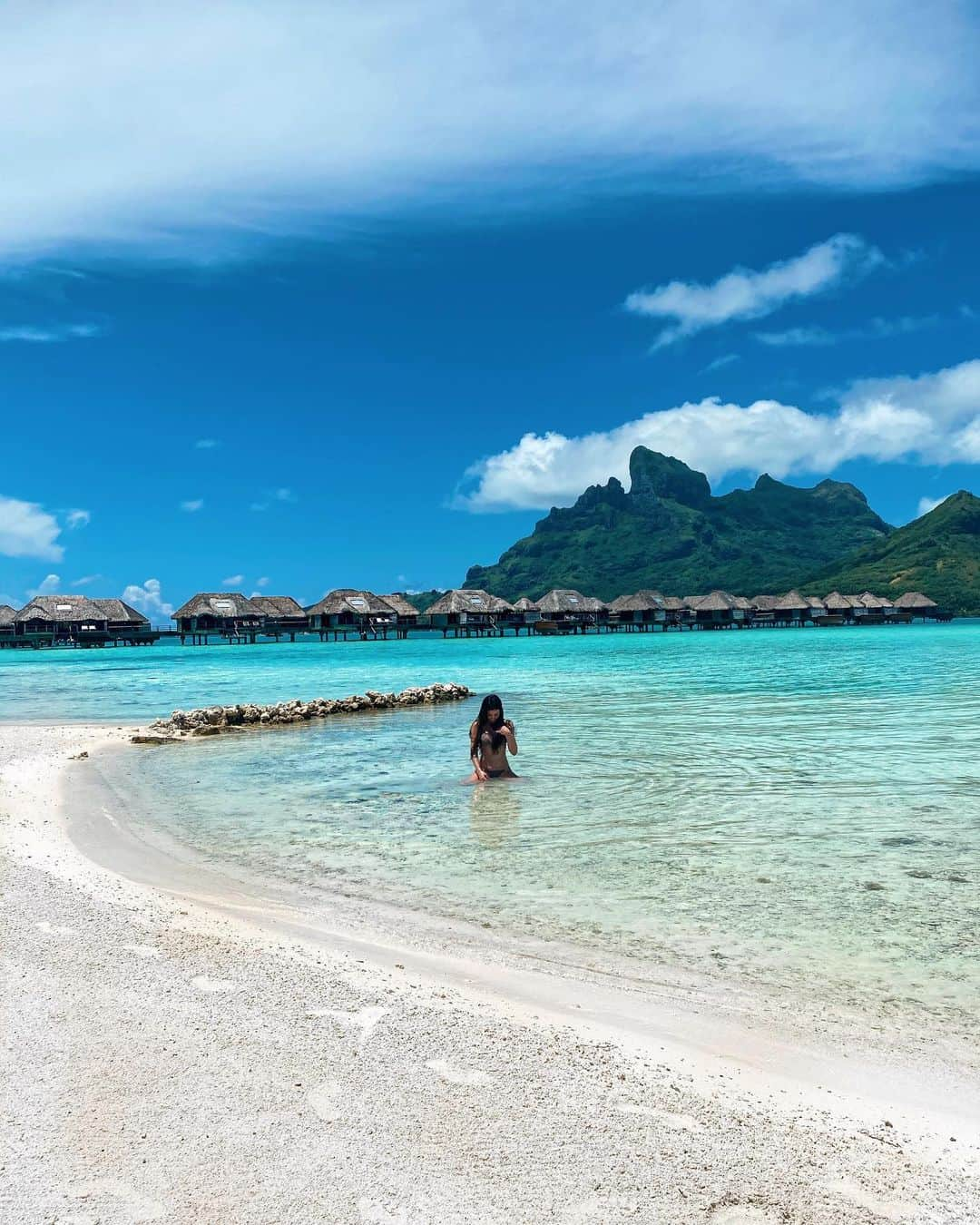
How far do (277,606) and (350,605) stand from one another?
8.42 meters

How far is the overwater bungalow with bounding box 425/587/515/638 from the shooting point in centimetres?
9044

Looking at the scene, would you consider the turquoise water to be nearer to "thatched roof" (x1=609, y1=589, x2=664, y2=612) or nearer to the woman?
the woman

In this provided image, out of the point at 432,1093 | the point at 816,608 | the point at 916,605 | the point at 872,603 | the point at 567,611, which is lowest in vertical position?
the point at 432,1093

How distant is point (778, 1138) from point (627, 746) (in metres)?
10.6

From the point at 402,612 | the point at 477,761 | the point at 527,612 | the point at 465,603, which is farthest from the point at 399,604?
the point at 477,761

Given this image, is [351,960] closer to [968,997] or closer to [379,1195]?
[379,1195]

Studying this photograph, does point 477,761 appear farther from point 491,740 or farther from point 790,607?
point 790,607

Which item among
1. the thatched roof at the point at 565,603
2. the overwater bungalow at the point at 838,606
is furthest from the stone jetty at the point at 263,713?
the overwater bungalow at the point at 838,606

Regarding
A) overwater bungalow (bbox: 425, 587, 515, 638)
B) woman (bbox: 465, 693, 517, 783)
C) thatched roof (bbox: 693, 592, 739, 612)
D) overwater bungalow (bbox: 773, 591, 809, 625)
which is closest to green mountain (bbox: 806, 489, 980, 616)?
overwater bungalow (bbox: 773, 591, 809, 625)

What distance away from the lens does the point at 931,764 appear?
11.3 metres

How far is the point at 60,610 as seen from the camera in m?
81.9

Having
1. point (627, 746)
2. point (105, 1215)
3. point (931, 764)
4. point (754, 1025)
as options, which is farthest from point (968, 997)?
point (627, 746)

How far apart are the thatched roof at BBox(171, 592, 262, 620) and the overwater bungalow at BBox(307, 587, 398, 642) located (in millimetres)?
6158

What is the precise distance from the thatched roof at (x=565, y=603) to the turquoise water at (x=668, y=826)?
76.6 m
